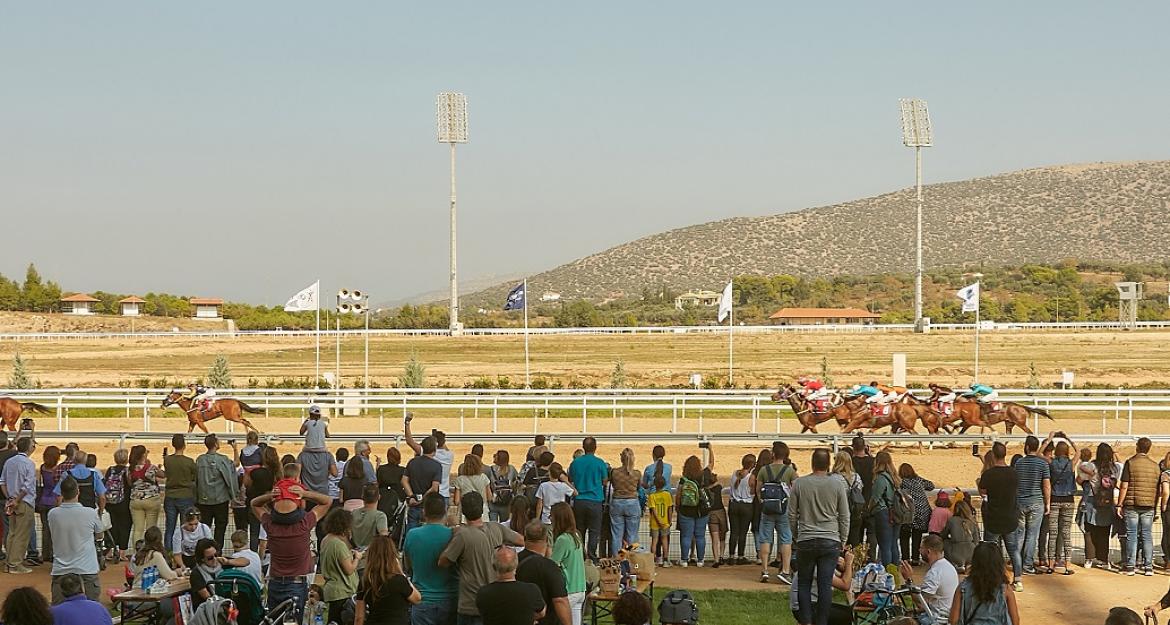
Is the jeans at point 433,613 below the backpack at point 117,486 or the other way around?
below

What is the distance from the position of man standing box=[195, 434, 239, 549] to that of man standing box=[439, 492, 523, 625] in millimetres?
4292

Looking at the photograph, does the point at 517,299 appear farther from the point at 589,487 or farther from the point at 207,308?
the point at 207,308

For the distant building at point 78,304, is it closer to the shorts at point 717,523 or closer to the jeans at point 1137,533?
the shorts at point 717,523

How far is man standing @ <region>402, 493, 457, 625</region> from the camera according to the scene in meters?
7.18

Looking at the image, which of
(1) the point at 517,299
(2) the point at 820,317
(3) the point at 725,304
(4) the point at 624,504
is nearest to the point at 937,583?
(4) the point at 624,504

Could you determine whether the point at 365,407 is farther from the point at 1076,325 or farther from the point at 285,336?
the point at 1076,325

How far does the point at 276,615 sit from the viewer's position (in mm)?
7801

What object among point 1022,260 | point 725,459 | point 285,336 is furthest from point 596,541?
point 1022,260

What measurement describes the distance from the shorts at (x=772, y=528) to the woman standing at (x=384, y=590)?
490cm

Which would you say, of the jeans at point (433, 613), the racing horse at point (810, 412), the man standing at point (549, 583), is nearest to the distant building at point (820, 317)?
the racing horse at point (810, 412)

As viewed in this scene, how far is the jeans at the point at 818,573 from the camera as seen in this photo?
8688 millimetres

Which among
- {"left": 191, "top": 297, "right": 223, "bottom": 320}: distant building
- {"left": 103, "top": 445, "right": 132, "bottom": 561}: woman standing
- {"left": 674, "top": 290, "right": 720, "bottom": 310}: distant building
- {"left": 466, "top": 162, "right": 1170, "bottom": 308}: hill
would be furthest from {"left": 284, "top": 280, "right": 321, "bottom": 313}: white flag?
{"left": 466, "top": 162, "right": 1170, "bottom": 308}: hill

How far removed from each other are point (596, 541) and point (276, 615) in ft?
12.0

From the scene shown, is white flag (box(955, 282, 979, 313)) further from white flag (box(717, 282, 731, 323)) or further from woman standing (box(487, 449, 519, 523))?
woman standing (box(487, 449, 519, 523))
